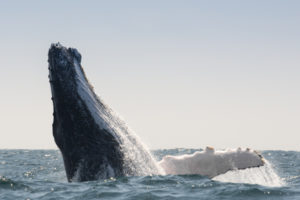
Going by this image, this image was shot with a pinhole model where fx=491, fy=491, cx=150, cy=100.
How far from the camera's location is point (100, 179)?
7.53m

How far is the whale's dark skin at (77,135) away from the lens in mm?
7512

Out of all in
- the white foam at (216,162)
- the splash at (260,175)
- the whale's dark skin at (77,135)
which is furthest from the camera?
the splash at (260,175)

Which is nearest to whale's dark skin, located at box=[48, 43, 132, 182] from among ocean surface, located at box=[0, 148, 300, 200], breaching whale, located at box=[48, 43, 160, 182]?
breaching whale, located at box=[48, 43, 160, 182]

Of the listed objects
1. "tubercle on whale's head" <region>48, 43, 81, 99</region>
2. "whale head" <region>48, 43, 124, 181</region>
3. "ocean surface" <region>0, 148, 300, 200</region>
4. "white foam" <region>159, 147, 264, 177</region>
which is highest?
"tubercle on whale's head" <region>48, 43, 81, 99</region>

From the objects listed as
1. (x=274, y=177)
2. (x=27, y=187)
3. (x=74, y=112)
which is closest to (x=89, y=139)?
(x=74, y=112)

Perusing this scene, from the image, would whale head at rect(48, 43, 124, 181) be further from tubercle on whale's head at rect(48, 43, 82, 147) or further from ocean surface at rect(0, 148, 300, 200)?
ocean surface at rect(0, 148, 300, 200)

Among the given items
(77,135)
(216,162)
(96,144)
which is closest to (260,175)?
(216,162)

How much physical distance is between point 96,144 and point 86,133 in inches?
9.3

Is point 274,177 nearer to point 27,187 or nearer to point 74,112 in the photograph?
point 74,112

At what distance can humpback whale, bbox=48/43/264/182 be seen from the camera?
7.54 m

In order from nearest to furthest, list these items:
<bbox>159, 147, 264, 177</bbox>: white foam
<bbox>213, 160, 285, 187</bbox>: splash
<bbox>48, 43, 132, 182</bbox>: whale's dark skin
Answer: <bbox>48, 43, 132, 182</bbox>: whale's dark skin < <bbox>159, 147, 264, 177</bbox>: white foam < <bbox>213, 160, 285, 187</bbox>: splash

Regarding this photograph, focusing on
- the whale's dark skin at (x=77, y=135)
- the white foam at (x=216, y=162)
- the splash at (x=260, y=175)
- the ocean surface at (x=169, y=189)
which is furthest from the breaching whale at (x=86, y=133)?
the splash at (x=260, y=175)

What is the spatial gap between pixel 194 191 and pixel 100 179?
1.77m

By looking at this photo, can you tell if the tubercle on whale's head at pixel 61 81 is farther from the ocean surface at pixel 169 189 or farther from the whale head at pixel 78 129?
the ocean surface at pixel 169 189
